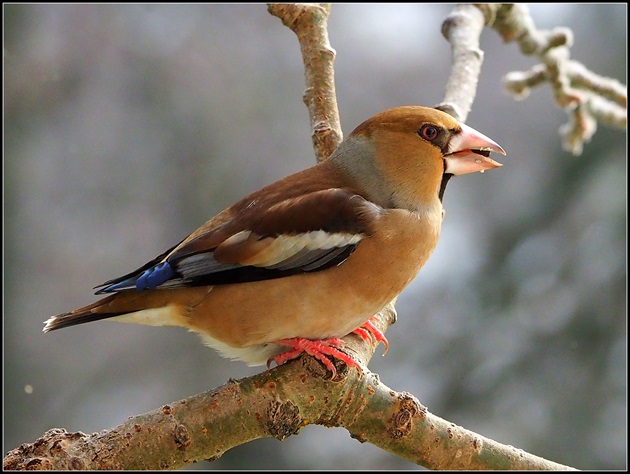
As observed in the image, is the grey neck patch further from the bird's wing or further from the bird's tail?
the bird's tail

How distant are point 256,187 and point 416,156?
2.96m

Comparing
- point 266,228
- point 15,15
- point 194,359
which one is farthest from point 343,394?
point 15,15

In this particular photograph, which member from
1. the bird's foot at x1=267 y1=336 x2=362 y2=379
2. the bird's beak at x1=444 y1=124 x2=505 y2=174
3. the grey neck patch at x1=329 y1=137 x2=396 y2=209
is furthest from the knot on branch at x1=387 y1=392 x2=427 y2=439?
the bird's beak at x1=444 y1=124 x2=505 y2=174

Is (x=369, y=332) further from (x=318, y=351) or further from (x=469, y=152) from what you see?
(x=469, y=152)

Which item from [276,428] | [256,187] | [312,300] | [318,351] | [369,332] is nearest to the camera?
[276,428]

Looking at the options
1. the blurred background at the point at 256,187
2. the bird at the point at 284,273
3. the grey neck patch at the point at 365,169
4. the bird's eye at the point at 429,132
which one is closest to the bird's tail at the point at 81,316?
the bird at the point at 284,273

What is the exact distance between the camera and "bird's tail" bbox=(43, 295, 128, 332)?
184cm

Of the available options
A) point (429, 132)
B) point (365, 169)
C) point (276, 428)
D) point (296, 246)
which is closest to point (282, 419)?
point (276, 428)

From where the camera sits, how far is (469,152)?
2.06 metres

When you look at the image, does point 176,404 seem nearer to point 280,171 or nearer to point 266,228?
point 266,228

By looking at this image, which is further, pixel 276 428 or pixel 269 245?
pixel 269 245

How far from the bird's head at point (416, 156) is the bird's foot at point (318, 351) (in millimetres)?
427

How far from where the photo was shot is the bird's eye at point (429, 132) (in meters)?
2.05

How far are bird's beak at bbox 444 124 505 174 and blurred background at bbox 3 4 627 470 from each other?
2245 millimetres
